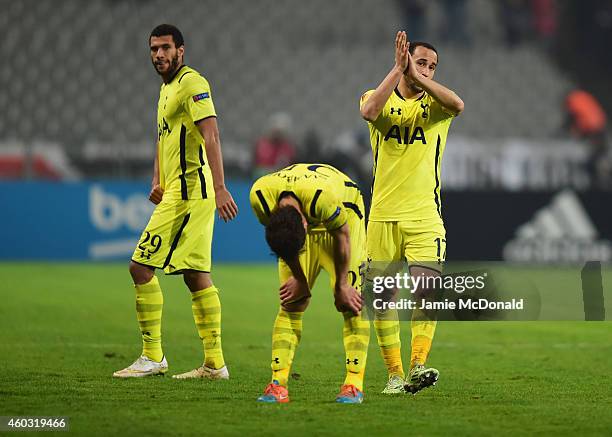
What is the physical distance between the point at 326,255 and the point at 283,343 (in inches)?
21.0

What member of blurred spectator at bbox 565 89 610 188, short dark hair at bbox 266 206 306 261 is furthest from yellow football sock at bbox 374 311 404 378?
blurred spectator at bbox 565 89 610 188

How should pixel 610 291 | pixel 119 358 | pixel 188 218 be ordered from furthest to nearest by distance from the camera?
pixel 610 291
pixel 119 358
pixel 188 218

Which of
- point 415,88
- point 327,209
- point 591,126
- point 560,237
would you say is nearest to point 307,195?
point 327,209

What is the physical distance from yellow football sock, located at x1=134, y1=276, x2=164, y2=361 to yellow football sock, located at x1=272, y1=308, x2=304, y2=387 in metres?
1.47

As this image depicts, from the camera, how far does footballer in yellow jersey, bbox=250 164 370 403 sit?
5672 millimetres

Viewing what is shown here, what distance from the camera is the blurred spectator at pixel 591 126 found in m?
19.0

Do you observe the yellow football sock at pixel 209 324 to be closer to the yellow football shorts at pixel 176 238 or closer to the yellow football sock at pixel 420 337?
the yellow football shorts at pixel 176 238

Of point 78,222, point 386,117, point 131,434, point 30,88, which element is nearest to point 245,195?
point 78,222

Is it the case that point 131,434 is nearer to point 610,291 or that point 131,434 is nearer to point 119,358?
point 119,358


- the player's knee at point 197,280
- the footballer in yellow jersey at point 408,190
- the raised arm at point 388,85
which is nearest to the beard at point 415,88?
the footballer in yellow jersey at point 408,190

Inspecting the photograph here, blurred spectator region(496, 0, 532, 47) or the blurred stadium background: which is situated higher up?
blurred spectator region(496, 0, 532, 47)

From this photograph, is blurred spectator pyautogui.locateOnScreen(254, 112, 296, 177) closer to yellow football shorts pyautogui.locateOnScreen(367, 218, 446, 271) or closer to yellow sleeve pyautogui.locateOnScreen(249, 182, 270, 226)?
yellow football shorts pyautogui.locateOnScreen(367, 218, 446, 271)

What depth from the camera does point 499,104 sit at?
2341 centimetres

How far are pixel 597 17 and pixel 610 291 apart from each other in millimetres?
13347
